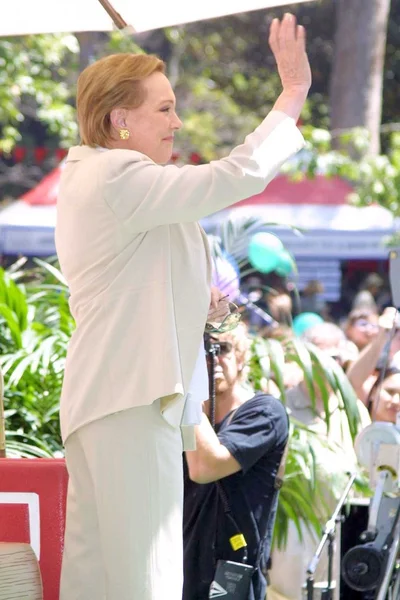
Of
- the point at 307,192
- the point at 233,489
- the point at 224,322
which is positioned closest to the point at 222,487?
the point at 233,489

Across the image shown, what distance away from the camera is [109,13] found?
3.75m

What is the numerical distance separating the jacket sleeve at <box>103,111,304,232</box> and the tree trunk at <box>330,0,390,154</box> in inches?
588

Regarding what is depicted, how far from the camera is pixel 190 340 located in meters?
2.79

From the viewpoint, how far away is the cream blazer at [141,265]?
270 centimetres

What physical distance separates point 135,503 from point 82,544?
0.68 ft

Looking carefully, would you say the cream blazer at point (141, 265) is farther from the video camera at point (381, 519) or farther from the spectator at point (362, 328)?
the spectator at point (362, 328)

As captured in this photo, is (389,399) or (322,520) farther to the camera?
(389,399)

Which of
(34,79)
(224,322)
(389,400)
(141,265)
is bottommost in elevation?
(389,400)

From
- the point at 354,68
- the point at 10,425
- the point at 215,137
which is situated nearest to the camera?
the point at 10,425

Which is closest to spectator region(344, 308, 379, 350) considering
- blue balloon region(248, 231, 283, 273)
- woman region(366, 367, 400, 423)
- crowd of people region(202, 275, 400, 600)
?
blue balloon region(248, 231, 283, 273)

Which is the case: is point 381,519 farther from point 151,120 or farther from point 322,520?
point 151,120

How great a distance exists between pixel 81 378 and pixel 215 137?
20.7 metres

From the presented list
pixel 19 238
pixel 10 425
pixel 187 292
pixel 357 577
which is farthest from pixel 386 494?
pixel 19 238

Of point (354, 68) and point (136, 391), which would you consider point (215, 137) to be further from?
point (136, 391)
